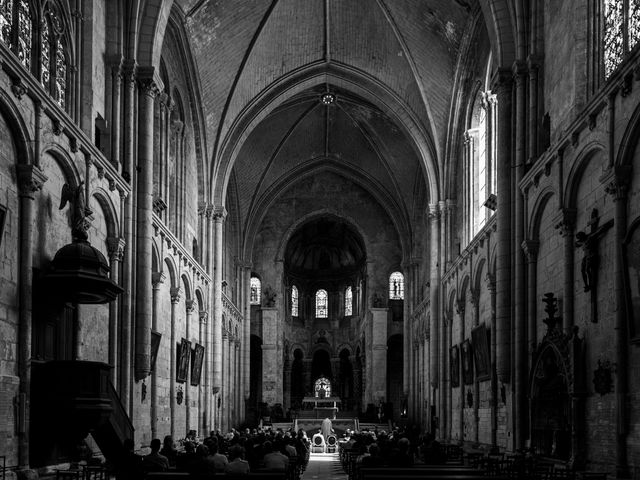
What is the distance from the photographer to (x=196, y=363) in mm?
31719

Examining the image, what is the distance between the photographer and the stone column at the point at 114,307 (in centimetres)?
1989

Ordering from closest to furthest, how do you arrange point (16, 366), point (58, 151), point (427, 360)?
point (16, 366) < point (58, 151) < point (427, 360)

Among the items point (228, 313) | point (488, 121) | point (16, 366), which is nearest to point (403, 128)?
point (488, 121)

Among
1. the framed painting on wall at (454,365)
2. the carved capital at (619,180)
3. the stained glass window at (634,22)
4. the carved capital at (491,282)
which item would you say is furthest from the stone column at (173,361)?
the stained glass window at (634,22)

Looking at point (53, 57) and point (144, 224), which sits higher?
point (53, 57)

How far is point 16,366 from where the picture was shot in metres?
14.0

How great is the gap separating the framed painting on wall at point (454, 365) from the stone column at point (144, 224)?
43.7 feet

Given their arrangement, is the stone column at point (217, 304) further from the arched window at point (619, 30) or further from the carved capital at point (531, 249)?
the arched window at point (619, 30)

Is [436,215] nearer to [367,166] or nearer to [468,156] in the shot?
[468,156]

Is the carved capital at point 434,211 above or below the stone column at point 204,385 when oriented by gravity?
above

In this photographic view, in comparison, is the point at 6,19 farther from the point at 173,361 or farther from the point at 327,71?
the point at 327,71

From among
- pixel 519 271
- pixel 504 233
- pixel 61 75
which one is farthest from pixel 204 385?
pixel 61 75

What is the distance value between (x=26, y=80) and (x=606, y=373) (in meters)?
11.1

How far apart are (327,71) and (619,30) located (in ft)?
67.9
